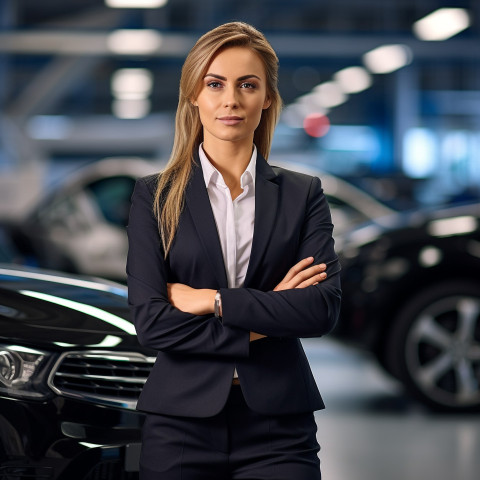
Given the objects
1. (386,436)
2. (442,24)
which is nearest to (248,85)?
(386,436)

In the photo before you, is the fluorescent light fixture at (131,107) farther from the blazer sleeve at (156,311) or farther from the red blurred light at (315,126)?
the blazer sleeve at (156,311)

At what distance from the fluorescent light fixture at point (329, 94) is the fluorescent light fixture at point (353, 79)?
1050 mm

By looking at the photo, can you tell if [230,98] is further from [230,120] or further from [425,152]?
[425,152]

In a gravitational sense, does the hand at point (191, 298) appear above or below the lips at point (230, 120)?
below

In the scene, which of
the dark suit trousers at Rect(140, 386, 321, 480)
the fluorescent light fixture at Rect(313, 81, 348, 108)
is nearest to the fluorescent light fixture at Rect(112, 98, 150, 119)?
the fluorescent light fixture at Rect(313, 81, 348, 108)

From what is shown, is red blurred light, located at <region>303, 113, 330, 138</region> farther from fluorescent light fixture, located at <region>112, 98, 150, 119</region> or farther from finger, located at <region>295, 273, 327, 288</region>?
finger, located at <region>295, 273, 327, 288</region>

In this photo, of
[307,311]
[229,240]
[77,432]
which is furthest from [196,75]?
[77,432]

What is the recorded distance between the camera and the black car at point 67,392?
8.95ft

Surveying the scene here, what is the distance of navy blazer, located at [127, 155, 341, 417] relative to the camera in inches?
86.2

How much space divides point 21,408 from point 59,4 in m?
25.6

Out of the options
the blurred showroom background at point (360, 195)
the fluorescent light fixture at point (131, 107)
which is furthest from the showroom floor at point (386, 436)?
the fluorescent light fixture at point (131, 107)

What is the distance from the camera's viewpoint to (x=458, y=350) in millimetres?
5668

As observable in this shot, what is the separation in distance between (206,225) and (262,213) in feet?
0.45

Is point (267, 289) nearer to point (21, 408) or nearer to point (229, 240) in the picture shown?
point (229, 240)
